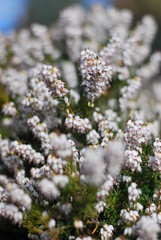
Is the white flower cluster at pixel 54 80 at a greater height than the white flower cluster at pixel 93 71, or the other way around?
the white flower cluster at pixel 93 71

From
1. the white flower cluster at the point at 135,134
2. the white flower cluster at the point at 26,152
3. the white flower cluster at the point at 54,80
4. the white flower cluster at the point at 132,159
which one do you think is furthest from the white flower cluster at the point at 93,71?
the white flower cluster at the point at 26,152

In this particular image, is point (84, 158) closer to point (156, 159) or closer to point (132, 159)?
point (132, 159)

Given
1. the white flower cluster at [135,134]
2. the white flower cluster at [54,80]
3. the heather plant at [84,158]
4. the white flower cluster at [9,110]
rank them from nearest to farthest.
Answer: the heather plant at [84,158], the white flower cluster at [135,134], the white flower cluster at [54,80], the white flower cluster at [9,110]

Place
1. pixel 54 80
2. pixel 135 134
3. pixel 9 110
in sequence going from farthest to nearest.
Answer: pixel 9 110, pixel 54 80, pixel 135 134

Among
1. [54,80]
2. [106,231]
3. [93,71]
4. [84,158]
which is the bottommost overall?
[106,231]

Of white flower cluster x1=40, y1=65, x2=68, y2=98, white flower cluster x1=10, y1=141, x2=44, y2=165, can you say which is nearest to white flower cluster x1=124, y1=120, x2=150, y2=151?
white flower cluster x1=40, y1=65, x2=68, y2=98

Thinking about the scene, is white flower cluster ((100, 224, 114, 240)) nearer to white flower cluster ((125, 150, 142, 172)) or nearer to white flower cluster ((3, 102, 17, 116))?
white flower cluster ((125, 150, 142, 172))

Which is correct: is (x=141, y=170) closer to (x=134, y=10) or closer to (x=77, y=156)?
(x=77, y=156)

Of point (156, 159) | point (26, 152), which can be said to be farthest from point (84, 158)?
point (26, 152)

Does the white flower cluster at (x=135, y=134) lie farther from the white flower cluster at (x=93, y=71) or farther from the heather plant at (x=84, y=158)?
the white flower cluster at (x=93, y=71)

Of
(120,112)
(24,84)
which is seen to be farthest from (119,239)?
(24,84)

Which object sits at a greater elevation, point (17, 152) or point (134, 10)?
point (134, 10)
